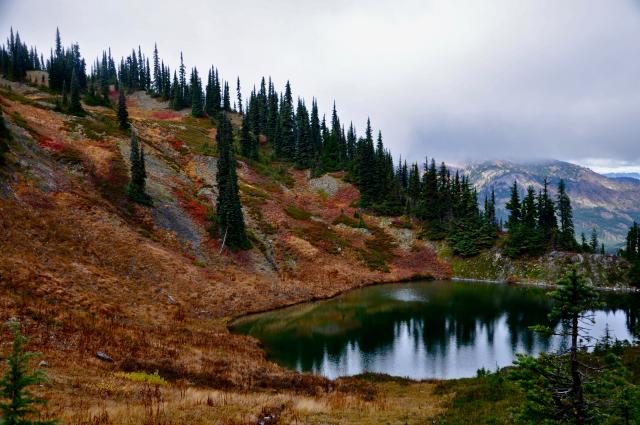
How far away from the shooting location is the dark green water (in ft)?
113

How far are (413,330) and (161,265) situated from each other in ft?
103

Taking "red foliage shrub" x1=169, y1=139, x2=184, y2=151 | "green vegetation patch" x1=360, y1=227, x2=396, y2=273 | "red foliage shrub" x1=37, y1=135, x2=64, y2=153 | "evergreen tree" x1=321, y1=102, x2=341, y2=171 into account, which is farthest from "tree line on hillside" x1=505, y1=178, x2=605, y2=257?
"red foliage shrub" x1=37, y1=135, x2=64, y2=153

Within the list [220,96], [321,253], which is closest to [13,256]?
[321,253]

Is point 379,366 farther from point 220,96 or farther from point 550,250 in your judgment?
point 220,96

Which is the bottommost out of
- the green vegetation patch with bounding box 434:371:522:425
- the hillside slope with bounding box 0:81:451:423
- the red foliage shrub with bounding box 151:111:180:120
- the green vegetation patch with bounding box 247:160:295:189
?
the green vegetation patch with bounding box 434:371:522:425

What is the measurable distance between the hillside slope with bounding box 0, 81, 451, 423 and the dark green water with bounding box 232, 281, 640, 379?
4081 mm

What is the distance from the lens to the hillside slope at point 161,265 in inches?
793

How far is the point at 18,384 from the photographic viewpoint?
287 inches

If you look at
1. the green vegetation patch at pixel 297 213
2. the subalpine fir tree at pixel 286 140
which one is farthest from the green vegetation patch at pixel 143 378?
the subalpine fir tree at pixel 286 140

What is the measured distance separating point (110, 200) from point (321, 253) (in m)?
37.4

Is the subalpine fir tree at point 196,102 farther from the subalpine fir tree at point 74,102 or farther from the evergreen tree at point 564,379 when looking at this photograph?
the evergreen tree at point 564,379

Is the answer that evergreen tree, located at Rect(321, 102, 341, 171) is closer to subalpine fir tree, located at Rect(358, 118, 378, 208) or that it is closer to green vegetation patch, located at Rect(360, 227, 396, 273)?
subalpine fir tree, located at Rect(358, 118, 378, 208)

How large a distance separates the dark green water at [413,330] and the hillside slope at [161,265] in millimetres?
4081

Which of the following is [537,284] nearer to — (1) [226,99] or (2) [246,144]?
(2) [246,144]
